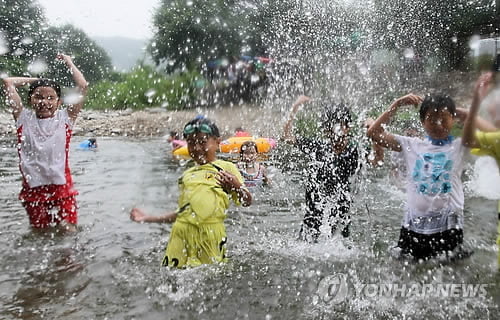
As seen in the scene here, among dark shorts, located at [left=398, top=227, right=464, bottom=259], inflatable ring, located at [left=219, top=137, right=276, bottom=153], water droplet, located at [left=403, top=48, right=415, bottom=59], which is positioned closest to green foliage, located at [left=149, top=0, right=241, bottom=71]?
water droplet, located at [left=403, top=48, right=415, bottom=59]

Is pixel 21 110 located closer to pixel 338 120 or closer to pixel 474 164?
pixel 338 120

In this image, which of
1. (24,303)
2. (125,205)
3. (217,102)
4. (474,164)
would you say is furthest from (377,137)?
(217,102)

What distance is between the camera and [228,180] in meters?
3.24

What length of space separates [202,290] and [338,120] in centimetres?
197

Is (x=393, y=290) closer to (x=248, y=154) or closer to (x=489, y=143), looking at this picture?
(x=489, y=143)

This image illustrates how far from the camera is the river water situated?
310cm

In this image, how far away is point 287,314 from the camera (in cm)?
303

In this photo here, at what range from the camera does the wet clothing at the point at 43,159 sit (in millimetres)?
4359

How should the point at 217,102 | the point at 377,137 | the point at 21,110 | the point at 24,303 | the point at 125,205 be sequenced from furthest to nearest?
the point at 217,102 < the point at 125,205 < the point at 21,110 < the point at 377,137 < the point at 24,303

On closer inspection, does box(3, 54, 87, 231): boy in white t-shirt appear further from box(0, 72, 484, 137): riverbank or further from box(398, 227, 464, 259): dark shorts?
box(0, 72, 484, 137): riverbank

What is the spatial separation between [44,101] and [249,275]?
7.83ft

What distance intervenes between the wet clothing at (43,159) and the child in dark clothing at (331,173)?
2.16 m

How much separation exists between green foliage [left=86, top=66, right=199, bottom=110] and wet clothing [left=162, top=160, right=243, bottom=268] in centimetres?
2279

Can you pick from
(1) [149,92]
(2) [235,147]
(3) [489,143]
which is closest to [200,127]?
(3) [489,143]
